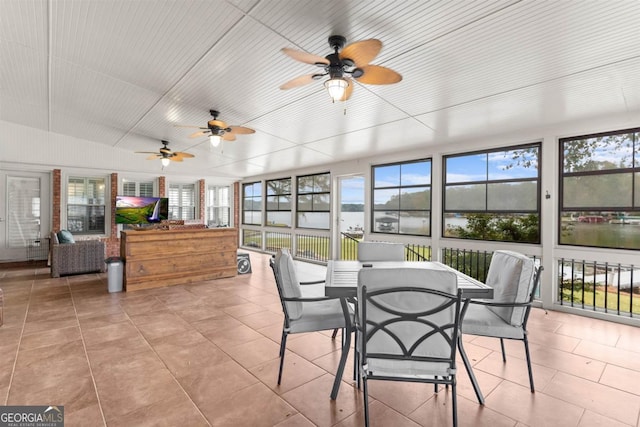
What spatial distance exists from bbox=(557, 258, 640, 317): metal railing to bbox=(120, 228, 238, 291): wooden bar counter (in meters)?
5.50

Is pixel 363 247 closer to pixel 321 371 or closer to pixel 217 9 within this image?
pixel 321 371

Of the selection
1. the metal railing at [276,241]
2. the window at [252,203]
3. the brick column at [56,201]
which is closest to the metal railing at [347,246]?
the metal railing at [276,241]

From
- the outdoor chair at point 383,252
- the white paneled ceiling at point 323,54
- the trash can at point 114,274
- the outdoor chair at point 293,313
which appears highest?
the white paneled ceiling at point 323,54

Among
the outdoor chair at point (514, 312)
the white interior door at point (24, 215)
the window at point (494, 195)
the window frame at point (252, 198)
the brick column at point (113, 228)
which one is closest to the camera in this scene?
the outdoor chair at point (514, 312)

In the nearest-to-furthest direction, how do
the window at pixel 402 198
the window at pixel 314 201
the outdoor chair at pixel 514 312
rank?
the outdoor chair at pixel 514 312 → the window at pixel 402 198 → the window at pixel 314 201

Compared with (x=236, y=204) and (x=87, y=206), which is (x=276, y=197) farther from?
(x=87, y=206)

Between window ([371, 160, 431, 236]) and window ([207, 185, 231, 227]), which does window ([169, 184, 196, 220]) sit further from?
window ([371, 160, 431, 236])

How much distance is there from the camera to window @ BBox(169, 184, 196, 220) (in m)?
9.39

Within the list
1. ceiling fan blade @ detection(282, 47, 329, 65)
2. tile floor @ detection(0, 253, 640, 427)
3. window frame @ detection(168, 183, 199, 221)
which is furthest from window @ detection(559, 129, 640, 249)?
window frame @ detection(168, 183, 199, 221)

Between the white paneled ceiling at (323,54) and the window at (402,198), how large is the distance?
→ 0.77 meters

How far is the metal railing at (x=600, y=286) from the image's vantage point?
3.81m

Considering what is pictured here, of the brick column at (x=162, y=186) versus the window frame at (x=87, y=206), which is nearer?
the window frame at (x=87, y=206)

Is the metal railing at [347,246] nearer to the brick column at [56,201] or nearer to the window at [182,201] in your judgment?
the window at [182,201]

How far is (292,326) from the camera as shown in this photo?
236 centimetres
